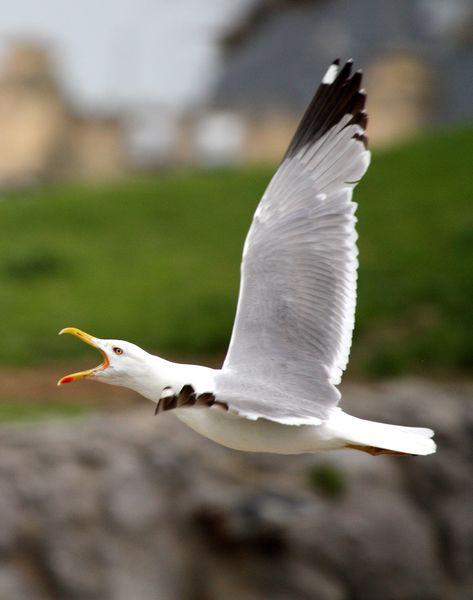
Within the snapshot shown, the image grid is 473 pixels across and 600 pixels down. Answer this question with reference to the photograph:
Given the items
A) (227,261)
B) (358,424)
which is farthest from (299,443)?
(227,261)

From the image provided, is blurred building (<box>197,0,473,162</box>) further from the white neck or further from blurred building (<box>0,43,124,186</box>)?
the white neck

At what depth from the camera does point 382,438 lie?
4301 mm

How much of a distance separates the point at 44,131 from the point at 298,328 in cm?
1935

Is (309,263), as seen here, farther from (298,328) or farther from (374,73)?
(374,73)

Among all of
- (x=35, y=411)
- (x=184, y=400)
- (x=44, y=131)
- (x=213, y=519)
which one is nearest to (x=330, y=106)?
(x=184, y=400)

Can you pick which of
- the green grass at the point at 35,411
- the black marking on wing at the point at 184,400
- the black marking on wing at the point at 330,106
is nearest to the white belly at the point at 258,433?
the black marking on wing at the point at 184,400

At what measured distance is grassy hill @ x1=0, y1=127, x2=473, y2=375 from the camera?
1141 centimetres

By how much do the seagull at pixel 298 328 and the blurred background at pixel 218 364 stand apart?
3365mm

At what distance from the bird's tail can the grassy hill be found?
6399 millimetres

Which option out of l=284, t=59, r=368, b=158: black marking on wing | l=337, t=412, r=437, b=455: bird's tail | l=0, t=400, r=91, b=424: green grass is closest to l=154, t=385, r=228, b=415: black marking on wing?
l=337, t=412, r=437, b=455: bird's tail

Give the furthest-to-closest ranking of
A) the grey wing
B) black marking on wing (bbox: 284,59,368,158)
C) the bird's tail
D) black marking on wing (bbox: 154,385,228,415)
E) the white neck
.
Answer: black marking on wing (bbox: 284,59,368,158)
the grey wing
the bird's tail
the white neck
black marking on wing (bbox: 154,385,228,415)

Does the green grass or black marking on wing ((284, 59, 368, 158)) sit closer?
black marking on wing ((284, 59, 368, 158))

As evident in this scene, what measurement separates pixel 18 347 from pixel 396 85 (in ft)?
39.0

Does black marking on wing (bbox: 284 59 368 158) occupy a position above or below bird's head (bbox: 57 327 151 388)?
above
